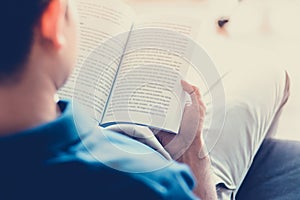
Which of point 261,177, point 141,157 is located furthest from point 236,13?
point 141,157

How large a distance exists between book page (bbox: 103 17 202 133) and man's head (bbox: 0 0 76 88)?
0.34 meters

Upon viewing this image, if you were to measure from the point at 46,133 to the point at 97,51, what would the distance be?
0.43 m

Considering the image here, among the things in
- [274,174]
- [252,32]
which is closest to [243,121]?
[274,174]

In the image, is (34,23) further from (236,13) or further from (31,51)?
(236,13)

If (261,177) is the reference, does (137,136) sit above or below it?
above

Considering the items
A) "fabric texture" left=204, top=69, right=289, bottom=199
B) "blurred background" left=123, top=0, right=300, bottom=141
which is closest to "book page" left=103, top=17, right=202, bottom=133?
"fabric texture" left=204, top=69, right=289, bottom=199

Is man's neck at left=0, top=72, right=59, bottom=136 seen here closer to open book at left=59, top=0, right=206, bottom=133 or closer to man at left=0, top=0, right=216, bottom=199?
man at left=0, top=0, right=216, bottom=199

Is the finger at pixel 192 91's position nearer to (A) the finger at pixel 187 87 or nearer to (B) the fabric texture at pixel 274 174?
(A) the finger at pixel 187 87

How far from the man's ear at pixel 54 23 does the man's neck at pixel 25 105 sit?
0.04m

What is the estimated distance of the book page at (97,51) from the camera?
0.89m

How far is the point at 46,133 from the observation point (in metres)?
0.53

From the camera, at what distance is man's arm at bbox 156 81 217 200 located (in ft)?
2.93

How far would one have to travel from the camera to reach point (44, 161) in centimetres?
53

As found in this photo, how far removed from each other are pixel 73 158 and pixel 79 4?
Result: 1.76ft
